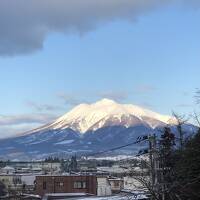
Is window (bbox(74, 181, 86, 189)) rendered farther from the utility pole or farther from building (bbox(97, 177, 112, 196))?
the utility pole

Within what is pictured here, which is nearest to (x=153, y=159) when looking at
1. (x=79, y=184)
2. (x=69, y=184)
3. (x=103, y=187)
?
(x=69, y=184)

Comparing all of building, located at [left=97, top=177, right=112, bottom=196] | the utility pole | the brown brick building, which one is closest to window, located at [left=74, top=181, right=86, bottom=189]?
the brown brick building

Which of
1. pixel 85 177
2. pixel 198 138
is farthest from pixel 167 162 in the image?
pixel 85 177

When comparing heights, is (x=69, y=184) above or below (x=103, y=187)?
above

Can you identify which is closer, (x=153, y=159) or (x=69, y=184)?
(x=153, y=159)

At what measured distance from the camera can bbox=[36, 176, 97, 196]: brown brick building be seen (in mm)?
90000

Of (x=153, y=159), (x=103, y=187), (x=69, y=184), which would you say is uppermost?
(x=69, y=184)

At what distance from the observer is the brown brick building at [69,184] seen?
3543 inches

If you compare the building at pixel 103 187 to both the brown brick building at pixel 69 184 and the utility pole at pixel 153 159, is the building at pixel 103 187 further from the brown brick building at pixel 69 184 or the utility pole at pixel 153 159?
the utility pole at pixel 153 159

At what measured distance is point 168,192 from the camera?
67.9ft

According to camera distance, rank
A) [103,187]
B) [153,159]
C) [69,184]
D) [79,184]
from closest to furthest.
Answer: [153,159] → [69,184] → [79,184] → [103,187]

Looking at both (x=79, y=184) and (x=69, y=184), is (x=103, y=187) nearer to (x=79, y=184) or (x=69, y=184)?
(x=79, y=184)

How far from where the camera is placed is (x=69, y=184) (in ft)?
296

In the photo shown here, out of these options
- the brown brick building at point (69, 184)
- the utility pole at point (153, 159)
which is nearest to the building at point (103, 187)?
the brown brick building at point (69, 184)
